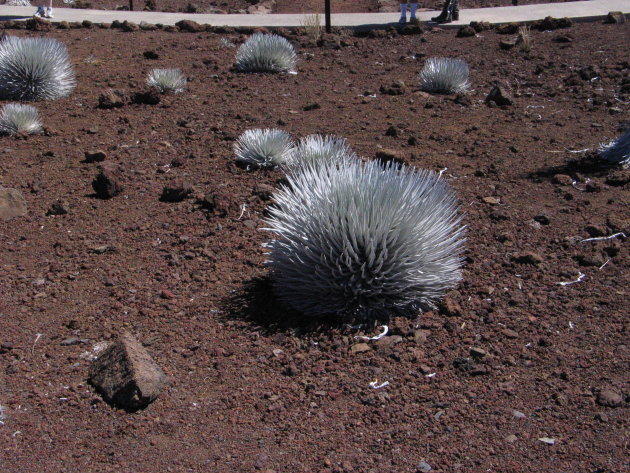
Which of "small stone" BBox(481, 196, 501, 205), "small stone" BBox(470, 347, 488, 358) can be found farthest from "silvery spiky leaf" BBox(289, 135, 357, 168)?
"small stone" BBox(470, 347, 488, 358)

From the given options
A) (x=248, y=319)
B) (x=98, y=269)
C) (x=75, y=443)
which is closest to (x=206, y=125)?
(x=98, y=269)

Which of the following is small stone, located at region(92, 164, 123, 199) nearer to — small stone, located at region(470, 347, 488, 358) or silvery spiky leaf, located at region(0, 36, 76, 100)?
silvery spiky leaf, located at region(0, 36, 76, 100)

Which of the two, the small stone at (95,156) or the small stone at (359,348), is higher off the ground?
the small stone at (95,156)

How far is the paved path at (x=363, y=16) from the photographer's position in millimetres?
10211

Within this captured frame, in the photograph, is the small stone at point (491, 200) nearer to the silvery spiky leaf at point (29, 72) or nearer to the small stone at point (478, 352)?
the small stone at point (478, 352)

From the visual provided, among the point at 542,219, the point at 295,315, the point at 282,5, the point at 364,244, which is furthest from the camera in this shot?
the point at 282,5

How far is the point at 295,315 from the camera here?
3.56 metres

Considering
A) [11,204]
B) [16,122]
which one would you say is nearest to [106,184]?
[11,204]

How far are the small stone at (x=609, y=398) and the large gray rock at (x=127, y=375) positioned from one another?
176 cm

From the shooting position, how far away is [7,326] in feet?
11.6

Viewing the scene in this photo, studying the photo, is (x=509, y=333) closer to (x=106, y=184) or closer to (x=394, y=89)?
(x=106, y=184)


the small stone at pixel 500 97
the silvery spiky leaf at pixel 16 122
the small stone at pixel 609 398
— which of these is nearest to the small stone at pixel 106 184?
the silvery spiky leaf at pixel 16 122

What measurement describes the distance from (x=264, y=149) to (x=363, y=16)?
655 centimetres

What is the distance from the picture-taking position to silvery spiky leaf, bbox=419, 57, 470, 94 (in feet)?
22.5
